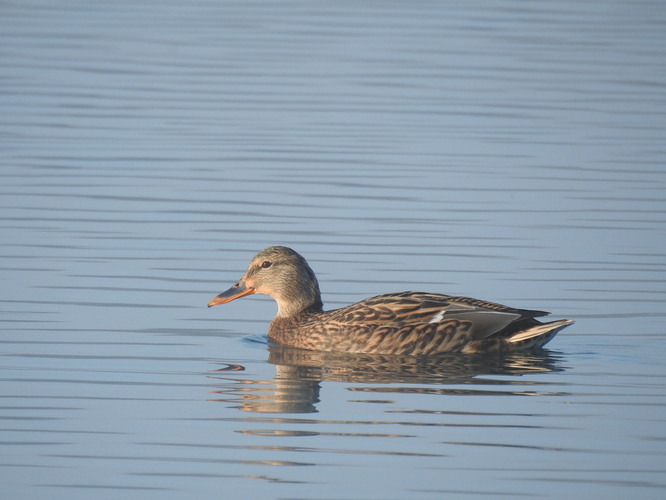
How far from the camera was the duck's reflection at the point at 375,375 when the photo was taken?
31.6 feet

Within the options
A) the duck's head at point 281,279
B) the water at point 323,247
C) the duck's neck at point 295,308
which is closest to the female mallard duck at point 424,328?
the water at point 323,247

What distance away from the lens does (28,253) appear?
13.8 meters

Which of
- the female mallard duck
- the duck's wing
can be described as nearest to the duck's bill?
the female mallard duck

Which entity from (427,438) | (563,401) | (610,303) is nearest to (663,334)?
(610,303)

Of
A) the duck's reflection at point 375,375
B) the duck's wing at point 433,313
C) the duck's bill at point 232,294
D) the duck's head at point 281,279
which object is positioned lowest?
the duck's reflection at point 375,375

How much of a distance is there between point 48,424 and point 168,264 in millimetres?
4845

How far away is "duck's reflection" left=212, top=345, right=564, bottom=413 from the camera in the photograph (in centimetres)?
964

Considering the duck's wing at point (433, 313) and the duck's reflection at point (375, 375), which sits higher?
the duck's wing at point (433, 313)

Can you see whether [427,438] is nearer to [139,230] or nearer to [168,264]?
[168,264]

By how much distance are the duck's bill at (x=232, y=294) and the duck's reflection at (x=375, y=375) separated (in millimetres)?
703

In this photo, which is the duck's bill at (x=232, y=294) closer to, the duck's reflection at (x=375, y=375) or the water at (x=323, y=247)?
the water at (x=323, y=247)

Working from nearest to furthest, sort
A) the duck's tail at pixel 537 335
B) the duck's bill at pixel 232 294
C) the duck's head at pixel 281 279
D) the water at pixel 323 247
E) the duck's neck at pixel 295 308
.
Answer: the water at pixel 323 247 → the duck's tail at pixel 537 335 → the duck's bill at pixel 232 294 → the duck's neck at pixel 295 308 → the duck's head at pixel 281 279

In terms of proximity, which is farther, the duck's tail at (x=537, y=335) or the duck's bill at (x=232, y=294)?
the duck's bill at (x=232, y=294)

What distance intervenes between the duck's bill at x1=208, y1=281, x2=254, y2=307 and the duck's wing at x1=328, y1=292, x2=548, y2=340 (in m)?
1.03
